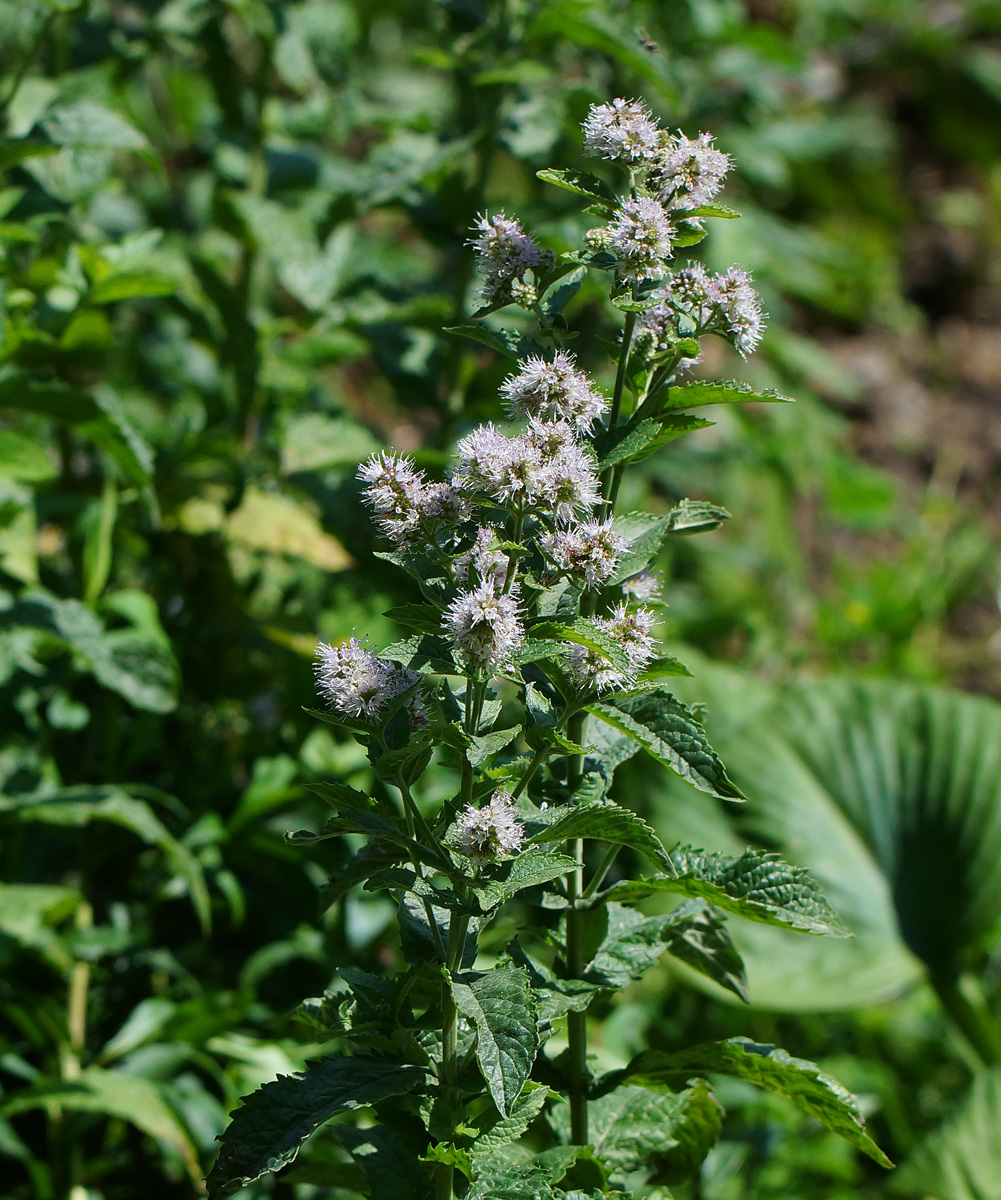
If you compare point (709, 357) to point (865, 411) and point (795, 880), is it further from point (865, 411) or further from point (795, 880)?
point (795, 880)

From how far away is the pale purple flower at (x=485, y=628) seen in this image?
98cm

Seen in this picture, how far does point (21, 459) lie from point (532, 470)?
107 cm

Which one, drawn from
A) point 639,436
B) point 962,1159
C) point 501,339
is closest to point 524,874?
point 639,436

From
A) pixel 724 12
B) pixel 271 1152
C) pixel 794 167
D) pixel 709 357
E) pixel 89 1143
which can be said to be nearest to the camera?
pixel 271 1152

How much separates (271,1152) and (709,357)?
12.8 feet

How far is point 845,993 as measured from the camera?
225cm

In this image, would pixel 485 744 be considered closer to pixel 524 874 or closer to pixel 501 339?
pixel 524 874

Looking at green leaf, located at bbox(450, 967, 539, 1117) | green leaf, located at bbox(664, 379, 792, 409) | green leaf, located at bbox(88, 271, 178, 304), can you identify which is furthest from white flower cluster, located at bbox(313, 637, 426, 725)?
green leaf, located at bbox(88, 271, 178, 304)

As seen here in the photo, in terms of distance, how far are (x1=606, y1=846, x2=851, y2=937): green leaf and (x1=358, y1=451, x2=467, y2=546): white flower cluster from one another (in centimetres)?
39

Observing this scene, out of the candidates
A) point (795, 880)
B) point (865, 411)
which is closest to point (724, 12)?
point (865, 411)

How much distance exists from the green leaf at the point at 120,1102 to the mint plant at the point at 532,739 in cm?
45

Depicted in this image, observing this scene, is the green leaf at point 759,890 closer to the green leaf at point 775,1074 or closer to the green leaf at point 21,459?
the green leaf at point 775,1074

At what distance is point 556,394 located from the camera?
1062 mm

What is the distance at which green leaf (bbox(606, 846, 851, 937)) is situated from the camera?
1.14 meters
